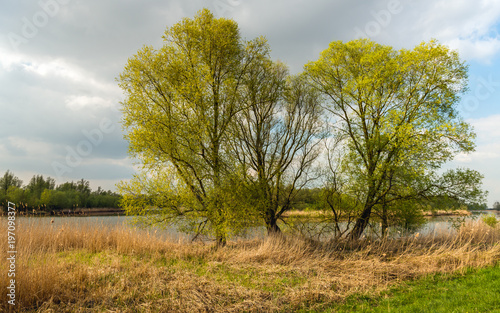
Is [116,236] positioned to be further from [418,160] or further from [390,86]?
[390,86]

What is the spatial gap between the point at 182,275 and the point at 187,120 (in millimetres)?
7602

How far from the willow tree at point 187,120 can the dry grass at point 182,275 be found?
158 cm

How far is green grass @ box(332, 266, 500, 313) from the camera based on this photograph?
6305mm

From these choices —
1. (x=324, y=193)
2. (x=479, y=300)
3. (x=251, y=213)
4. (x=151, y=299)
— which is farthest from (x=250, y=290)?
(x=324, y=193)

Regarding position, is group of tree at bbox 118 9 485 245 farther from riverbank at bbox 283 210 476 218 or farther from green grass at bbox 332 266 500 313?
green grass at bbox 332 266 500 313

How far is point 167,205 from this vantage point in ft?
42.5

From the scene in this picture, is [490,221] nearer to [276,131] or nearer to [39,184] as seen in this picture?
A: [276,131]

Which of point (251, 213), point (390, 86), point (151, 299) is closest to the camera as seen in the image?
point (151, 299)

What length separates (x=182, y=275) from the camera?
7723 millimetres

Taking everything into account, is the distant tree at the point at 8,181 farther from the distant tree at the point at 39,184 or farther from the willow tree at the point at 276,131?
the willow tree at the point at 276,131

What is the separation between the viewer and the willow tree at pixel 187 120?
42.1 feet

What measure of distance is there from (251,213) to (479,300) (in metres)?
8.46

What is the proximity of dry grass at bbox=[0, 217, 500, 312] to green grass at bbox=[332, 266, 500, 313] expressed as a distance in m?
0.44

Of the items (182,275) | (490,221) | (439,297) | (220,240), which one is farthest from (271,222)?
(490,221)
